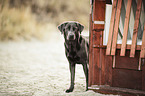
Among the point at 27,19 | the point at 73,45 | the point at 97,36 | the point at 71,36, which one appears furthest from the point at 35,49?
the point at 97,36

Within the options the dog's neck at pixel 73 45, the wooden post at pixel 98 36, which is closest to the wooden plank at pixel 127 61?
the wooden post at pixel 98 36

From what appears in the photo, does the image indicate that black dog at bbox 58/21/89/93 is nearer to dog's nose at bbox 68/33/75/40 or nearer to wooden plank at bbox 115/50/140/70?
dog's nose at bbox 68/33/75/40

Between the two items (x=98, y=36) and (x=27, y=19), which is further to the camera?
(x=27, y=19)

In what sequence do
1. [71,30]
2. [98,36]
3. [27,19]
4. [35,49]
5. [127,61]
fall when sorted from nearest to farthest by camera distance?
[127,61], [98,36], [71,30], [35,49], [27,19]

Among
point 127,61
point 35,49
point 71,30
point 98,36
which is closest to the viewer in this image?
point 127,61

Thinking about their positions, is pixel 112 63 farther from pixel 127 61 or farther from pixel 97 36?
pixel 97 36

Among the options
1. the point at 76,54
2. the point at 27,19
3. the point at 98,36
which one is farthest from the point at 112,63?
the point at 27,19

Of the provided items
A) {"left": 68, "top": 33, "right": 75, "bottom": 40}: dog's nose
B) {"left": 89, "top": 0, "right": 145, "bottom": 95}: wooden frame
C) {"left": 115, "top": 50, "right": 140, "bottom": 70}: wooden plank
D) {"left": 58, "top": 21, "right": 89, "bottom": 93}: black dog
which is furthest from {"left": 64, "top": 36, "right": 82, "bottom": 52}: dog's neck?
{"left": 115, "top": 50, "right": 140, "bottom": 70}: wooden plank

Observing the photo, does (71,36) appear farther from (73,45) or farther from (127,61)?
(127,61)

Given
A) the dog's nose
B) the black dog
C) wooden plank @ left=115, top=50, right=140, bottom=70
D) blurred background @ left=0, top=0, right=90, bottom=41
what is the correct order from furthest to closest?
1. blurred background @ left=0, top=0, right=90, bottom=41
2. the black dog
3. the dog's nose
4. wooden plank @ left=115, top=50, right=140, bottom=70

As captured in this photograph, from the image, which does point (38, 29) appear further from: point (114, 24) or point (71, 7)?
point (71, 7)

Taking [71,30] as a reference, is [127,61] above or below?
below

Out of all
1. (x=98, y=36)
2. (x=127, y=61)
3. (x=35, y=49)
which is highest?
(x=98, y=36)

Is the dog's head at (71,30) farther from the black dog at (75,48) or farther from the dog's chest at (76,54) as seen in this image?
the dog's chest at (76,54)
